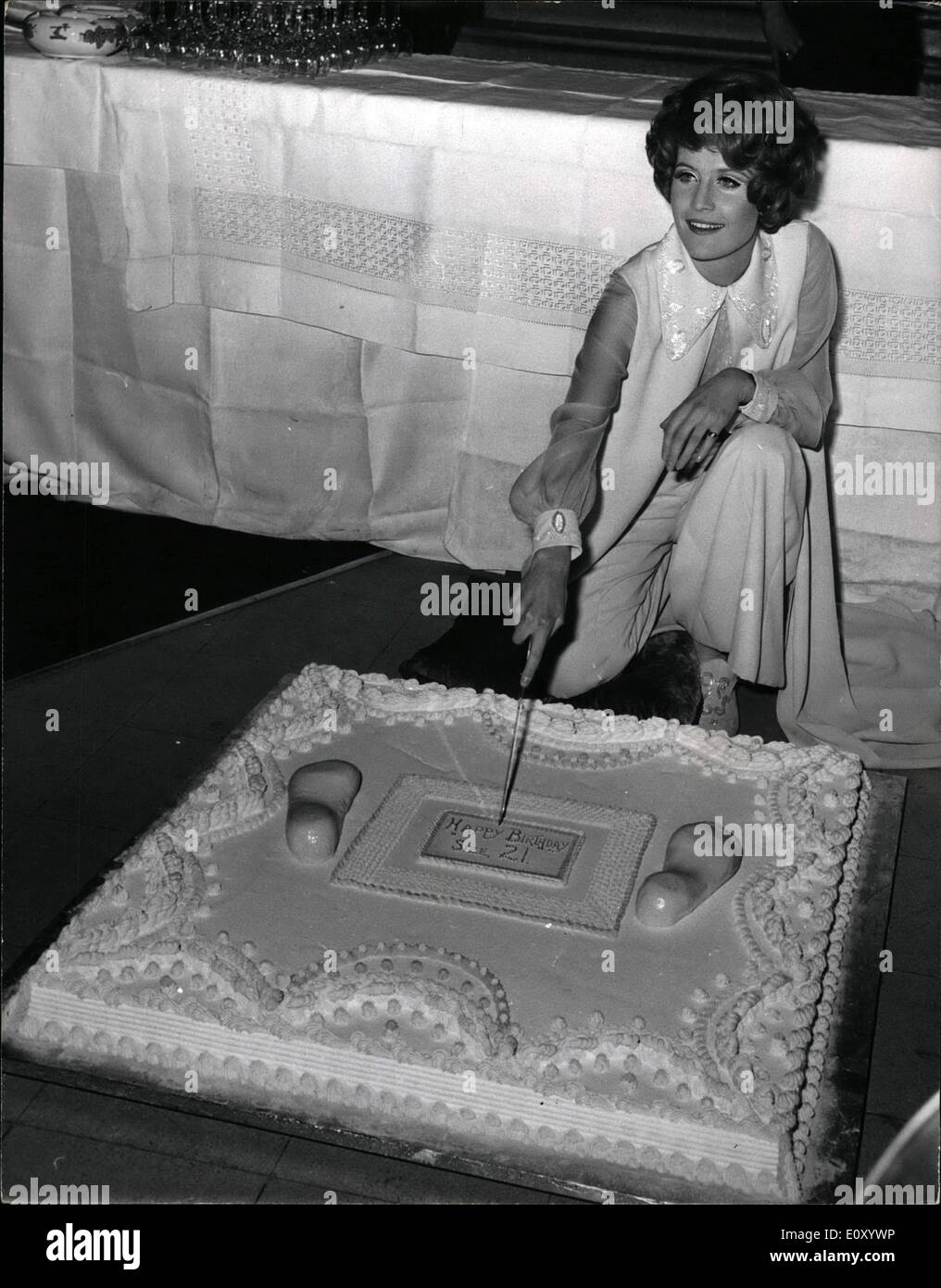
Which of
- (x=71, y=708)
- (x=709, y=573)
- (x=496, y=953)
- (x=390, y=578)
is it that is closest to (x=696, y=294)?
(x=709, y=573)

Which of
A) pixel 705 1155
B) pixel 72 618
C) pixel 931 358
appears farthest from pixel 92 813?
pixel 931 358

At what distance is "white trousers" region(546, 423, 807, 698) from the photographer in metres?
2.70

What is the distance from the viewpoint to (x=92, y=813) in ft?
8.61

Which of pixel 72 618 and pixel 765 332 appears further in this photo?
pixel 72 618

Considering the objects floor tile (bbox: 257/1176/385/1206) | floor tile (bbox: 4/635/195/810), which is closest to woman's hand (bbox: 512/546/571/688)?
floor tile (bbox: 257/1176/385/1206)

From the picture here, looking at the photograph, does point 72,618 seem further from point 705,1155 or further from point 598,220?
point 705,1155

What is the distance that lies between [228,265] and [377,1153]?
2396 mm

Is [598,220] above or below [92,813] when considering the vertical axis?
above

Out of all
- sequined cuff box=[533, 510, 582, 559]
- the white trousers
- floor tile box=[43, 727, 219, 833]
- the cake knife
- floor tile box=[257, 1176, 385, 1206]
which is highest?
sequined cuff box=[533, 510, 582, 559]

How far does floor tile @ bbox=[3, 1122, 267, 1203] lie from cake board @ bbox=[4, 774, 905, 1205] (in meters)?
0.07

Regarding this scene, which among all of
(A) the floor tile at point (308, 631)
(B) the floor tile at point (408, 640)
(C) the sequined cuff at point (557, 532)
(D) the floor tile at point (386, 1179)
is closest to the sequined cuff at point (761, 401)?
(C) the sequined cuff at point (557, 532)

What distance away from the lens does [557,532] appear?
2357mm

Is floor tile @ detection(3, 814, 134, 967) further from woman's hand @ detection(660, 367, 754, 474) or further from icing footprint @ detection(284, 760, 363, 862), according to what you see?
woman's hand @ detection(660, 367, 754, 474)

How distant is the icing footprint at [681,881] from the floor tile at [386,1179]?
445 millimetres
